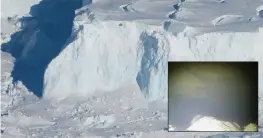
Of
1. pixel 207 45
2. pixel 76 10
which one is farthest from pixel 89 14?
pixel 207 45

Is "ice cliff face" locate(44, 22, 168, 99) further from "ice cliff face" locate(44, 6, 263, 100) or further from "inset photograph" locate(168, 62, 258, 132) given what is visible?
"inset photograph" locate(168, 62, 258, 132)

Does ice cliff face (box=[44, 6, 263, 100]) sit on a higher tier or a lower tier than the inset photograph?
higher

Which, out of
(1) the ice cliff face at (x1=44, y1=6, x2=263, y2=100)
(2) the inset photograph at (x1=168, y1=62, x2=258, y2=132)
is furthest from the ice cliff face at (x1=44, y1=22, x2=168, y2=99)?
(2) the inset photograph at (x1=168, y1=62, x2=258, y2=132)

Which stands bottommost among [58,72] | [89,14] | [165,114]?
[165,114]

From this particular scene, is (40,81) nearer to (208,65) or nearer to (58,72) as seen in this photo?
(58,72)

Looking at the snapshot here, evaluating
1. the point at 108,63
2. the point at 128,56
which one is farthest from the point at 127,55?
the point at 108,63

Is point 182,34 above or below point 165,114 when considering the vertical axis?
above

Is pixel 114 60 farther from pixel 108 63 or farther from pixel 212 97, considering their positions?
pixel 212 97

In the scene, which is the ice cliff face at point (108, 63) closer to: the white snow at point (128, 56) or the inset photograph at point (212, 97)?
the white snow at point (128, 56)
